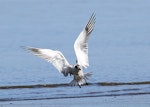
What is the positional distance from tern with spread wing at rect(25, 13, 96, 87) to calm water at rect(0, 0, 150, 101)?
5138 mm

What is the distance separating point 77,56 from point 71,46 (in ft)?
53.6

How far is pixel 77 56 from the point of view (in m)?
21.6

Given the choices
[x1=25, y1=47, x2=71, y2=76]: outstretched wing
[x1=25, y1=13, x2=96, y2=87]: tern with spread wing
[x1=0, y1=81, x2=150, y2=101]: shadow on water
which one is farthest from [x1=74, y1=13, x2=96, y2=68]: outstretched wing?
[x1=0, y1=81, x2=150, y2=101]: shadow on water

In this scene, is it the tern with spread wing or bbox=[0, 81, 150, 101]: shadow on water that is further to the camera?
bbox=[0, 81, 150, 101]: shadow on water

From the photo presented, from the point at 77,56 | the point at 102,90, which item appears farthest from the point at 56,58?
the point at 102,90

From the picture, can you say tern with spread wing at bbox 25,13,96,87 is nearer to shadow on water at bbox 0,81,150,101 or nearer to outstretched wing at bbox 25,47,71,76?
outstretched wing at bbox 25,47,71,76

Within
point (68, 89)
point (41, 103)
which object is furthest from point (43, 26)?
point (41, 103)

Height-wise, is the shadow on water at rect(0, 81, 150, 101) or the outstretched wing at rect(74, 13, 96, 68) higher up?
the outstretched wing at rect(74, 13, 96, 68)

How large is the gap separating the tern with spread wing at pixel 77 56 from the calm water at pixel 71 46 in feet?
16.9

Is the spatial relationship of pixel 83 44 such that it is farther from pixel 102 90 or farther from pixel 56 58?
pixel 102 90

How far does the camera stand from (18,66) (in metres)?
33.7

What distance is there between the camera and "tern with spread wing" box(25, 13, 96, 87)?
847 inches

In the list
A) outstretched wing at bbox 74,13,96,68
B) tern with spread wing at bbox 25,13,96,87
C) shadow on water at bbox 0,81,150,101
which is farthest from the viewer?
shadow on water at bbox 0,81,150,101

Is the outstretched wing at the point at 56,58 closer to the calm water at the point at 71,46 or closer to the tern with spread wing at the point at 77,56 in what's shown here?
the tern with spread wing at the point at 77,56
